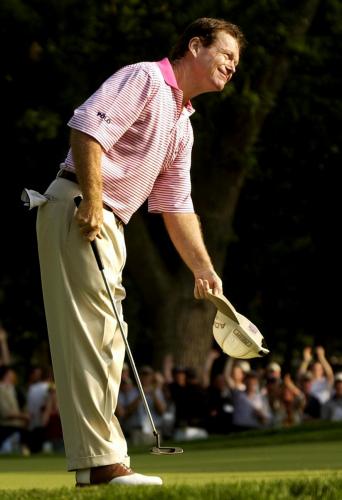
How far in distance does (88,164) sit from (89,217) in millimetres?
219

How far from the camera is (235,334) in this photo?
21.8 feet

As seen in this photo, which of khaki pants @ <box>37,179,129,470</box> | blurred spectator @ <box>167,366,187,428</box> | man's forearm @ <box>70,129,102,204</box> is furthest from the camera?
blurred spectator @ <box>167,366,187,428</box>

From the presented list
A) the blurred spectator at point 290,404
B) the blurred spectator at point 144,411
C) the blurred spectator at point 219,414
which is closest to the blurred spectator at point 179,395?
the blurred spectator at point 144,411

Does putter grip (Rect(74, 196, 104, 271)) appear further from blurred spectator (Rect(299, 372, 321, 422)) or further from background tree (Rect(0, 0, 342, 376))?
blurred spectator (Rect(299, 372, 321, 422))

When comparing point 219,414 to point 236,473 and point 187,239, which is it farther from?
point 187,239

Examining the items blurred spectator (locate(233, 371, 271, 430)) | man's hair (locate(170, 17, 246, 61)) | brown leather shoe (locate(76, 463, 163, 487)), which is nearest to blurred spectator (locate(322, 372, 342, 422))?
blurred spectator (locate(233, 371, 271, 430))

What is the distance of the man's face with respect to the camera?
6.56m

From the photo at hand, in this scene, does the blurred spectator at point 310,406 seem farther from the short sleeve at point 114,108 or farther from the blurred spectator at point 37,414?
the short sleeve at point 114,108

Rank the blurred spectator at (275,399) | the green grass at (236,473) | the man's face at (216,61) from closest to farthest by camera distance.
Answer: the green grass at (236,473), the man's face at (216,61), the blurred spectator at (275,399)

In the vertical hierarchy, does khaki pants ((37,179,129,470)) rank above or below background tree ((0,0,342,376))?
below

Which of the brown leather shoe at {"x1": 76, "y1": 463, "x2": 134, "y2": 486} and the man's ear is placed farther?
the man's ear

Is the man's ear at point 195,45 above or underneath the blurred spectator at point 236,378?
above

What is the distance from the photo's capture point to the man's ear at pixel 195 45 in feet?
21.6

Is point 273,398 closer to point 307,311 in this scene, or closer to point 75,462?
point 307,311
